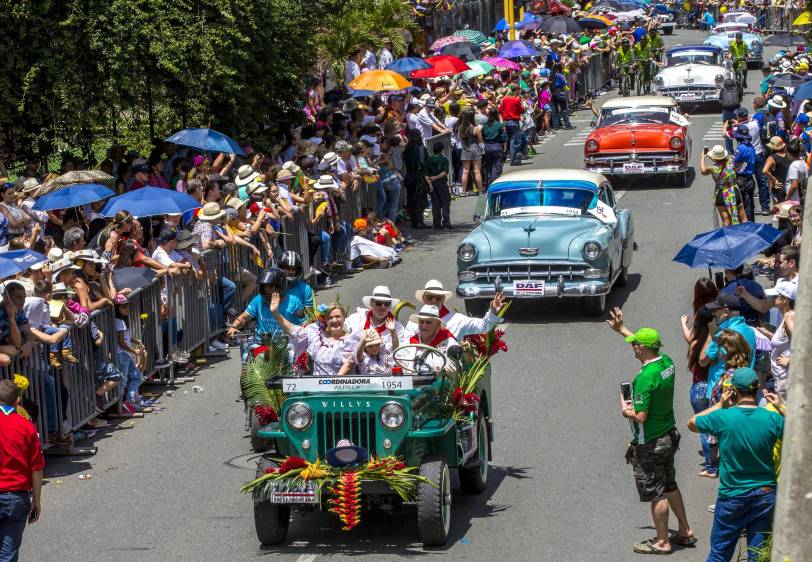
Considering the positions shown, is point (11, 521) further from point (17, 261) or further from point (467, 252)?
point (467, 252)

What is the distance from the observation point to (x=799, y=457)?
16.0 feet

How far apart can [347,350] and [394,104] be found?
1701 centimetres

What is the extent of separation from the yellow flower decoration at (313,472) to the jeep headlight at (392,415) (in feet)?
1.75

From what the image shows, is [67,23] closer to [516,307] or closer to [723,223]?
[516,307]

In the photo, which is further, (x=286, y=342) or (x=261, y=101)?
(x=261, y=101)

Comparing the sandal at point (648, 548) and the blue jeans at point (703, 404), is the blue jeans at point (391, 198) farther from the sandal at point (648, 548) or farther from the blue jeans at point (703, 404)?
the sandal at point (648, 548)

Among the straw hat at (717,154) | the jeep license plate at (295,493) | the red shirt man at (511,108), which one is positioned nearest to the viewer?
the jeep license plate at (295,493)

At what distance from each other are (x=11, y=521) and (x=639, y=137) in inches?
782

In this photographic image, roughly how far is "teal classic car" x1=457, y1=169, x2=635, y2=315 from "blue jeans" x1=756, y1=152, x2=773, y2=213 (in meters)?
6.16

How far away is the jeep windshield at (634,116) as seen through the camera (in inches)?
1086

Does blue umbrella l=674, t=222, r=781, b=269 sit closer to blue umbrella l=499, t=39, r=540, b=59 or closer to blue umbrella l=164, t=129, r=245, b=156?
blue umbrella l=164, t=129, r=245, b=156

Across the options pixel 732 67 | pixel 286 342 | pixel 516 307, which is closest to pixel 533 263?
pixel 516 307

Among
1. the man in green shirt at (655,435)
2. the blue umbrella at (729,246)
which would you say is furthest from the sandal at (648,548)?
the blue umbrella at (729,246)

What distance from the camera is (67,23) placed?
19016mm
